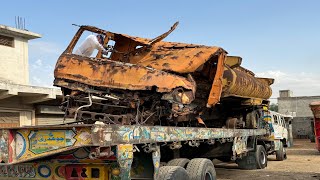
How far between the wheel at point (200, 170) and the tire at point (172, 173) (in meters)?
0.26

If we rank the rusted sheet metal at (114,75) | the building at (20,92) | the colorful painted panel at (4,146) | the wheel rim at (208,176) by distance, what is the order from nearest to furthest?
1. the colorful painted panel at (4,146)
2. the rusted sheet metal at (114,75)
3. the wheel rim at (208,176)
4. the building at (20,92)

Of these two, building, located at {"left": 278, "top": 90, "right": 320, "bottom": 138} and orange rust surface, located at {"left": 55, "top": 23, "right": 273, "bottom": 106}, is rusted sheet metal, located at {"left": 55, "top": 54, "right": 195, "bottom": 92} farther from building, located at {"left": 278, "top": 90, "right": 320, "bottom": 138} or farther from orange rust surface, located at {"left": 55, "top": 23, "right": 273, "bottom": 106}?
building, located at {"left": 278, "top": 90, "right": 320, "bottom": 138}

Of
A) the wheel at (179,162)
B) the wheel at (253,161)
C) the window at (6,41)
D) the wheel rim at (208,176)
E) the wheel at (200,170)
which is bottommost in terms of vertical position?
the wheel at (253,161)

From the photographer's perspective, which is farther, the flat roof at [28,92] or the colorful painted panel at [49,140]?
the flat roof at [28,92]

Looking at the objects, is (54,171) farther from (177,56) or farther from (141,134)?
(177,56)

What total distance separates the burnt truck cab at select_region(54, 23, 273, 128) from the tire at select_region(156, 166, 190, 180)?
2.95 ft

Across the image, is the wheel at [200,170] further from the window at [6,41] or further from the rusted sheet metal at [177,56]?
the window at [6,41]

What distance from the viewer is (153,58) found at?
7.26 m

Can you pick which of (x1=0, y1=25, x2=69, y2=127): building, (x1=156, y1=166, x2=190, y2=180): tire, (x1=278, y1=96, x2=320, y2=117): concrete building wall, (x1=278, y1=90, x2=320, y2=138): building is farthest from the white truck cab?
(x1=278, y1=96, x2=320, y2=117): concrete building wall

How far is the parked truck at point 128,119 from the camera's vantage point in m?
4.72

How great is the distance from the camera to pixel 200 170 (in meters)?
6.55

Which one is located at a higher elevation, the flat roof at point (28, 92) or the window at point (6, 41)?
the window at point (6, 41)

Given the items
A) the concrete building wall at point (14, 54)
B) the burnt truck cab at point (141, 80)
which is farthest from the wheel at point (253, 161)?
the concrete building wall at point (14, 54)

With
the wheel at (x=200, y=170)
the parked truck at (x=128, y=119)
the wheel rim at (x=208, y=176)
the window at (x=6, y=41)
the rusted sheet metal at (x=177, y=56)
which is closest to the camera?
the parked truck at (x=128, y=119)
